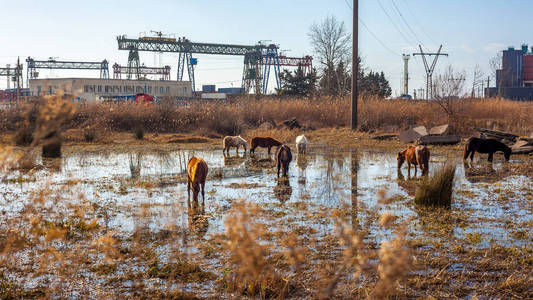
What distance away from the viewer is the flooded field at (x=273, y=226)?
4707mm

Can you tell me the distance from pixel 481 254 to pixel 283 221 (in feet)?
9.11

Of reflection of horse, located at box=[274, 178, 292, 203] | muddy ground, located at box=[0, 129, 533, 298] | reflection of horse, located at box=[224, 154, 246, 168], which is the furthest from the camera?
reflection of horse, located at box=[224, 154, 246, 168]

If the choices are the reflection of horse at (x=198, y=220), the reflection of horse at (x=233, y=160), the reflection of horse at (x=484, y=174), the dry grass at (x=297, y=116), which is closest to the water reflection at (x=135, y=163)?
the reflection of horse at (x=233, y=160)

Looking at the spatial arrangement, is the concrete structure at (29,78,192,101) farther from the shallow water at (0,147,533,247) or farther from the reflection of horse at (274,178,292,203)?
the reflection of horse at (274,178,292,203)

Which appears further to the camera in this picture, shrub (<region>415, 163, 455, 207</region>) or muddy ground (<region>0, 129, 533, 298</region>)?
shrub (<region>415, 163, 455, 207</region>)

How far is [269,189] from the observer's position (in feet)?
34.4

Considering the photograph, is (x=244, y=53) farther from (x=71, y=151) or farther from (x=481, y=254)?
(x=481, y=254)

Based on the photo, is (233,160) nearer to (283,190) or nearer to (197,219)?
(283,190)

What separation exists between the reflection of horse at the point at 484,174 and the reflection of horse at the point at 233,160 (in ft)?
20.9

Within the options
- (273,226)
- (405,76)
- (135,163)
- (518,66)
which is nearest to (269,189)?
(273,226)

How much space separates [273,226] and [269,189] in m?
3.33

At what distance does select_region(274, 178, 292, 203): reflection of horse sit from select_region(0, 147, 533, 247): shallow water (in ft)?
0.06

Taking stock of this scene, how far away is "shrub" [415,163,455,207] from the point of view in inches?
336

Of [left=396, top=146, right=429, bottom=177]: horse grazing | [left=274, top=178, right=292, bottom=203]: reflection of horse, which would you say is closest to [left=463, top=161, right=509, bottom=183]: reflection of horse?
[left=396, top=146, right=429, bottom=177]: horse grazing
